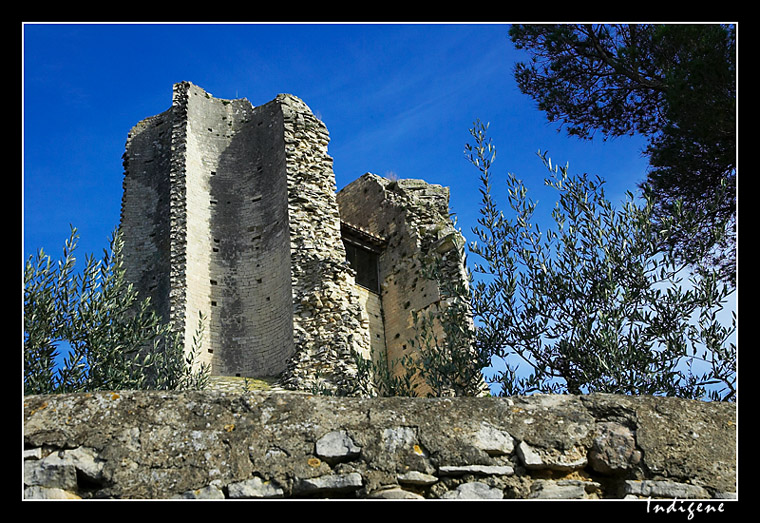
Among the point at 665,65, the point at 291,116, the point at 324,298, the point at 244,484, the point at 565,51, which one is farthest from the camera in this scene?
the point at 291,116

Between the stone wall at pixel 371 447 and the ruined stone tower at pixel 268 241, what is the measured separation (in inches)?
417

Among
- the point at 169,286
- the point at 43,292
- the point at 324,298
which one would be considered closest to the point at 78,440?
the point at 43,292

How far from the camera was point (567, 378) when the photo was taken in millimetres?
6914

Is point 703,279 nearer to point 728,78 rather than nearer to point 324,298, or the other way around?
point 728,78

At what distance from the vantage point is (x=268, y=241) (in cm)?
1819

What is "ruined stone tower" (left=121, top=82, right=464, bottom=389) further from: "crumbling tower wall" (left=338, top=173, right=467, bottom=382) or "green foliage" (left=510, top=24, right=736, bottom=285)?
"green foliage" (left=510, top=24, right=736, bottom=285)

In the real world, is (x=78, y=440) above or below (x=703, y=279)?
below

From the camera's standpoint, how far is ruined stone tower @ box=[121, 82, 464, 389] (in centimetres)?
1631

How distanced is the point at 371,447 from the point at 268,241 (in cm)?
1423

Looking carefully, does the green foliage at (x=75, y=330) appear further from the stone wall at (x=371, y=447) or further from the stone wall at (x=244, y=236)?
the stone wall at (x=244, y=236)

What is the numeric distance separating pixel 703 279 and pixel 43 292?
5837mm

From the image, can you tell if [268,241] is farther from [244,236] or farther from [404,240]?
[404,240]

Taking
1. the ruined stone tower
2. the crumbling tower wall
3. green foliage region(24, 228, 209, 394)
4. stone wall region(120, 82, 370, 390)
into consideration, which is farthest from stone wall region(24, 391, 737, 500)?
the crumbling tower wall

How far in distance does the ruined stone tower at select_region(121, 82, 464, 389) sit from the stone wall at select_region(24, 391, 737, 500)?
10.6 meters
